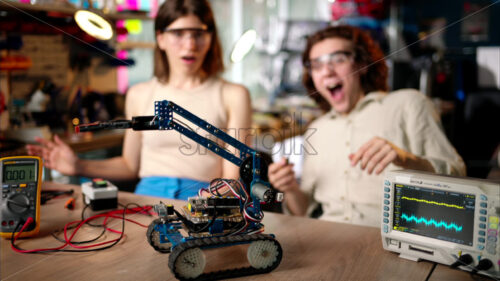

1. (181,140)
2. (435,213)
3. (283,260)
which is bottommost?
(283,260)

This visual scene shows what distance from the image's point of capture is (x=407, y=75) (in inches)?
163

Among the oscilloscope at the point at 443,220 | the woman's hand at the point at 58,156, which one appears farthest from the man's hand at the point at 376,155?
the woman's hand at the point at 58,156

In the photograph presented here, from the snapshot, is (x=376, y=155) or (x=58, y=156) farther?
(x=58, y=156)

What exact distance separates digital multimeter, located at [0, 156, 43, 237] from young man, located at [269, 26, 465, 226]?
2.19ft

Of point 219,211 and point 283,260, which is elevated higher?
point 219,211

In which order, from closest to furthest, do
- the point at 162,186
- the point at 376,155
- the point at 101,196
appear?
the point at 376,155 → the point at 101,196 → the point at 162,186

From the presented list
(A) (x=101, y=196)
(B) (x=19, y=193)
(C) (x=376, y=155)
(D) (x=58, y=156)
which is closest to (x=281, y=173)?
(C) (x=376, y=155)

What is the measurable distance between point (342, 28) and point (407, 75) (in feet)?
8.66

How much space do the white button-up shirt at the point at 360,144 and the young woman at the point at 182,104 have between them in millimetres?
321

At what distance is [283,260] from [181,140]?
19.9 inches

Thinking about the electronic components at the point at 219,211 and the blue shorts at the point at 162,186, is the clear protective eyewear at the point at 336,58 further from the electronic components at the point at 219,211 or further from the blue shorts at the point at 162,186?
the electronic components at the point at 219,211

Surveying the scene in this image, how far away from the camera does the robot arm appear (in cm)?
95

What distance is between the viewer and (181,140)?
1.32 meters

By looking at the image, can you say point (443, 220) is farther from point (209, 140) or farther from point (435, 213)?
point (209, 140)
